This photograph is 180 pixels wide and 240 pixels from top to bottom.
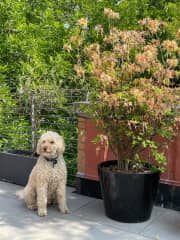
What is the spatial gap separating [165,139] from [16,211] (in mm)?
1717

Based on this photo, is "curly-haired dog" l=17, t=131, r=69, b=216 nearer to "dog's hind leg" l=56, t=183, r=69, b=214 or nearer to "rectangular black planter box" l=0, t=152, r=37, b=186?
"dog's hind leg" l=56, t=183, r=69, b=214

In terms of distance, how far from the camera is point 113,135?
3418mm

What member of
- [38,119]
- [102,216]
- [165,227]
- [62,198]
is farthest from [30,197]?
[38,119]

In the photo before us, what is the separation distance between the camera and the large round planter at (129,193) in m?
3.27

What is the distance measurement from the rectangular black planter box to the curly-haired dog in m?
0.83

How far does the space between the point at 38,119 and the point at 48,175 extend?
62.7 inches

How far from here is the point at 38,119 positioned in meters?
4.96

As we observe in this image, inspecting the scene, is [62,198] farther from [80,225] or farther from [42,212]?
[80,225]

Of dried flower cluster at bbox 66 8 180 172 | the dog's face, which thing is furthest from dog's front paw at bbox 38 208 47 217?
dried flower cluster at bbox 66 8 180 172

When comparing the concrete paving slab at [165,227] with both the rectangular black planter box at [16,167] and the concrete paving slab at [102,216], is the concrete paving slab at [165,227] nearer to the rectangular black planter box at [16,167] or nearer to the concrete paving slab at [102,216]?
the concrete paving slab at [102,216]

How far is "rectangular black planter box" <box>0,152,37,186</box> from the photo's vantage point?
446 cm

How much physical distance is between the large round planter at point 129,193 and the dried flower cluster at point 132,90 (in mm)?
224

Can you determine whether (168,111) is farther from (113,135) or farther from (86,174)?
(86,174)

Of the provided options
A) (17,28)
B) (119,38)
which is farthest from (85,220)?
(17,28)
